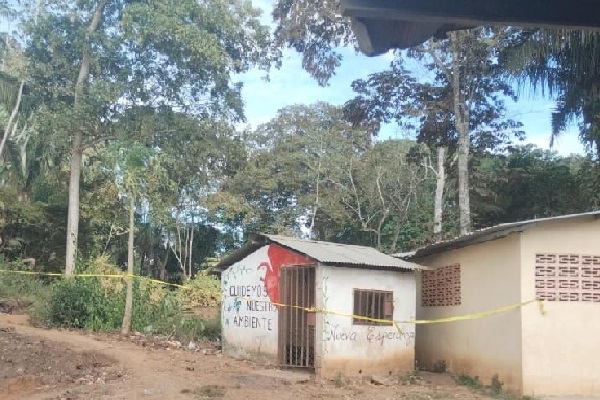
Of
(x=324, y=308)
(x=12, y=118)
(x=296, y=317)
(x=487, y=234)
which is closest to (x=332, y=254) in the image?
(x=324, y=308)

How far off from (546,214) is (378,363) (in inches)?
546

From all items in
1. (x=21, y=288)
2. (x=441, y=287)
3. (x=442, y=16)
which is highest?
(x=442, y=16)

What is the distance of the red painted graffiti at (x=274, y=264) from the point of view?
12.9m

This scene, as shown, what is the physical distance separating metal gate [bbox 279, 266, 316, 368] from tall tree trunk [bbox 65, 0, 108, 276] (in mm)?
9434

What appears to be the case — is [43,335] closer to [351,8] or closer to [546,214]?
[351,8]

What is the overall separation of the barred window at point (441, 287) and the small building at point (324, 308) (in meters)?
0.77

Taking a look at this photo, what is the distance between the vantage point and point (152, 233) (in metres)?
31.0

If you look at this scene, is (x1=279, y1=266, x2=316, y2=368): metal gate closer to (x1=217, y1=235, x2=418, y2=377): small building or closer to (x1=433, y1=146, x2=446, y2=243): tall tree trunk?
(x1=217, y1=235, x2=418, y2=377): small building

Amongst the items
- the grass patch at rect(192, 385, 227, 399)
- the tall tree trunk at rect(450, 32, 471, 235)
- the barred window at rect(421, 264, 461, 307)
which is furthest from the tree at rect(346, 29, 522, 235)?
the grass patch at rect(192, 385, 227, 399)

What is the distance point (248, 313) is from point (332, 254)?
265 centimetres

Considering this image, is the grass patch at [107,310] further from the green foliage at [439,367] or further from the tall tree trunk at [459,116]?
the tall tree trunk at [459,116]

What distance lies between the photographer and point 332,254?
12.5 meters

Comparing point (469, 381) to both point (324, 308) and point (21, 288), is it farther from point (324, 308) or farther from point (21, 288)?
point (21, 288)

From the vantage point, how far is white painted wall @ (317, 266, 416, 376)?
11.8 meters
